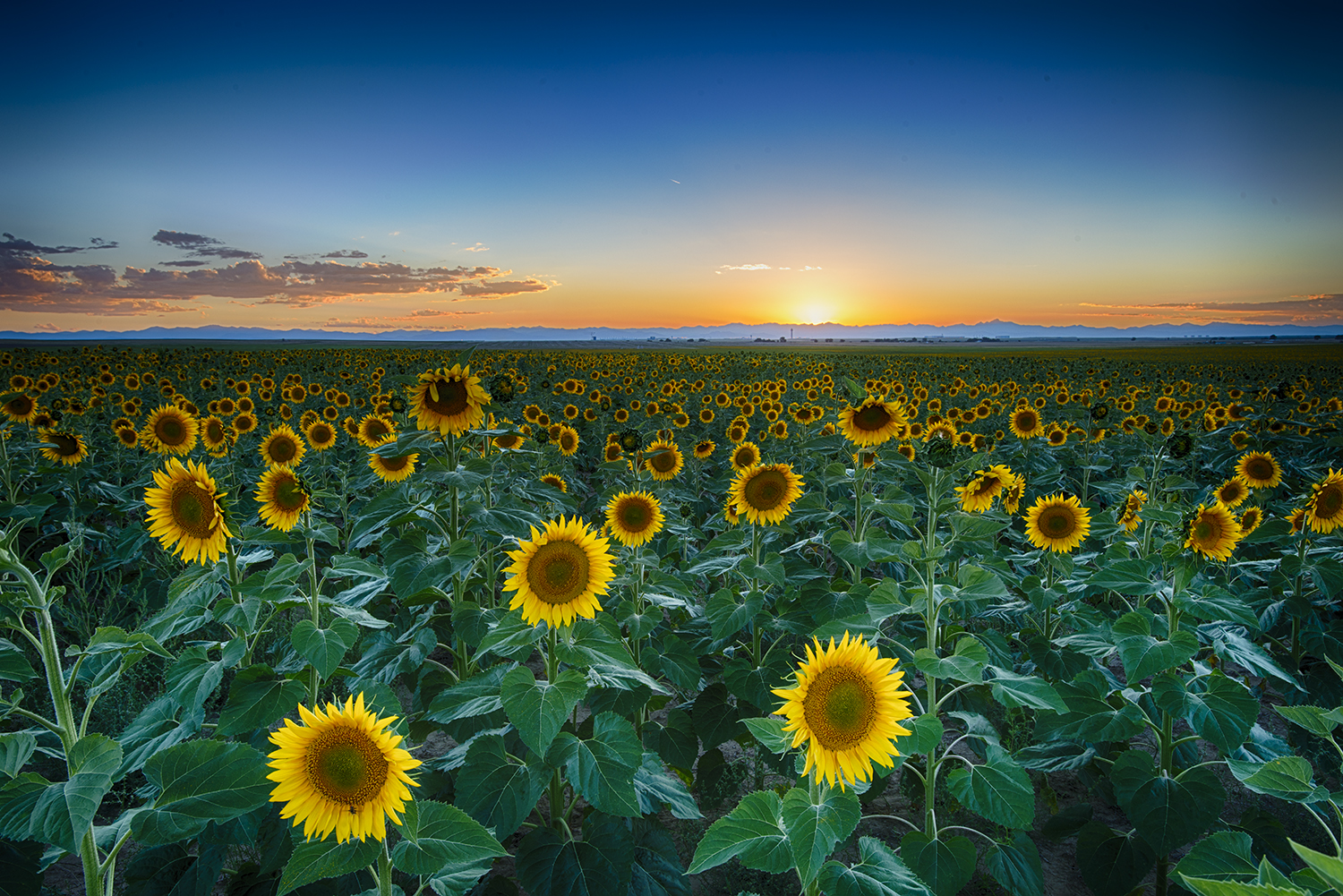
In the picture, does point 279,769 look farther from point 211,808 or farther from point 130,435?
point 130,435

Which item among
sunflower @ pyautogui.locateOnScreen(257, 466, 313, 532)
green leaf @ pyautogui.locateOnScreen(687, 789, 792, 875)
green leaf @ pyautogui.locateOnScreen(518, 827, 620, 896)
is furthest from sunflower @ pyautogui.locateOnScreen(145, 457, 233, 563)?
green leaf @ pyautogui.locateOnScreen(687, 789, 792, 875)

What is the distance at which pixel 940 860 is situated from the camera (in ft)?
8.82

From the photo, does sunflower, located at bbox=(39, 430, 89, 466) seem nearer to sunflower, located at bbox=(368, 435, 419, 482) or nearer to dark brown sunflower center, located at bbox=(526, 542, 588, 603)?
sunflower, located at bbox=(368, 435, 419, 482)

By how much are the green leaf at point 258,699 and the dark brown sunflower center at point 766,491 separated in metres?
2.64

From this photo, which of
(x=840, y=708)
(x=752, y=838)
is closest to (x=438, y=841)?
(x=752, y=838)

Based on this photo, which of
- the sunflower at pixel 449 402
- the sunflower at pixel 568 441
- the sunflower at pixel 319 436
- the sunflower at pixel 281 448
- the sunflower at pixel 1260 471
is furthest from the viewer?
the sunflower at pixel 568 441

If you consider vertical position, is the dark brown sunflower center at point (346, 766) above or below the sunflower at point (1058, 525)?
above

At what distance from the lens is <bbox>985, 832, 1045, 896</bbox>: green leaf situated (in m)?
2.80

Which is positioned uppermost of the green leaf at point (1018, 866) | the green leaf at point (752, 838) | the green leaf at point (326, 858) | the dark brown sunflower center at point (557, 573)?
the dark brown sunflower center at point (557, 573)

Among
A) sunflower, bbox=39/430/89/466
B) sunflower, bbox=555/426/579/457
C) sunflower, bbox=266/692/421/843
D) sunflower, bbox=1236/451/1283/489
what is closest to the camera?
sunflower, bbox=266/692/421/843

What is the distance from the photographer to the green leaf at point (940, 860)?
2.63m

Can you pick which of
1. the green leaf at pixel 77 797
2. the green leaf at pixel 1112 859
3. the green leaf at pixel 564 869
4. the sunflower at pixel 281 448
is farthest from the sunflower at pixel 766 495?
the sunflower at pixel 281 448

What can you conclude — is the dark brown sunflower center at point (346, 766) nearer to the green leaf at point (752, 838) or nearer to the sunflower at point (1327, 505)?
the green leaf at point (752, 838)

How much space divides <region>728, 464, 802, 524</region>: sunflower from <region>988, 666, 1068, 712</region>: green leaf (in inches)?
67.0
